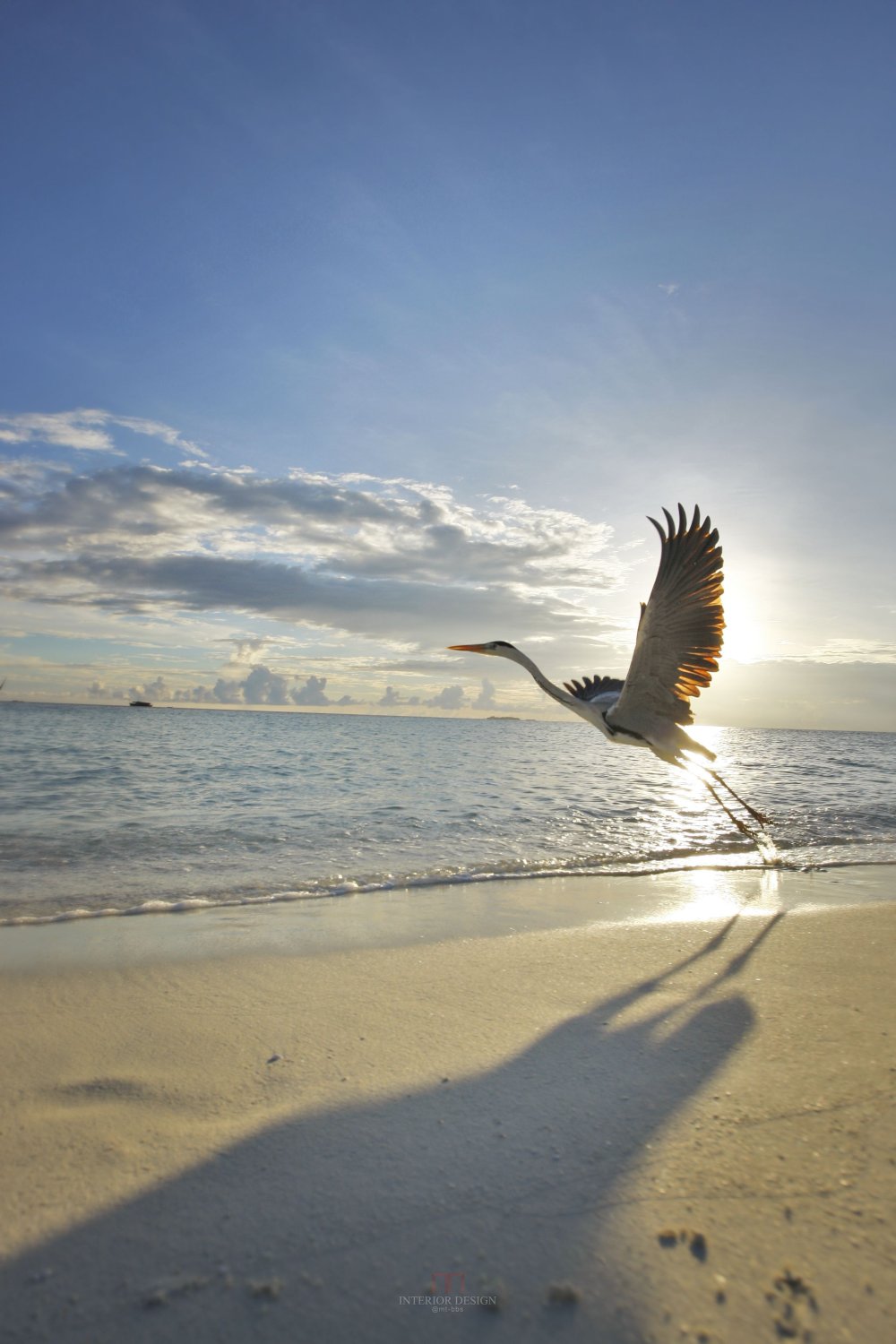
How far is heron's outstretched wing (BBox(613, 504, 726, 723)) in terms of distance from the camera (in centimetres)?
683

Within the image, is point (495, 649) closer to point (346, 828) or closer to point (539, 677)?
point (539, 677)

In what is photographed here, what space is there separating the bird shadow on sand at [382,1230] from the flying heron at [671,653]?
440 centimetres

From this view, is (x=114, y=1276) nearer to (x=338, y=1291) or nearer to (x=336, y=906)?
(x=338, y=1291)

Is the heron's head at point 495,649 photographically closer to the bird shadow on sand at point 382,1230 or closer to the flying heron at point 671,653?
the flying heron at point 671,653

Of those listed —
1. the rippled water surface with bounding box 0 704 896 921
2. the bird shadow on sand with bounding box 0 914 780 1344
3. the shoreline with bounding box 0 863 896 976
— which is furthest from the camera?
the rippled water surface with bounding box 0 704 896 921

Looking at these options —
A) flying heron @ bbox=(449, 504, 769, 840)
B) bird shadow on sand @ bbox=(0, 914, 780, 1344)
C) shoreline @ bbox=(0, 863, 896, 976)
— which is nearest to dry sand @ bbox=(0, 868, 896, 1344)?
bird shadow on sand @ bbox=(0, 914, 780, 1344)

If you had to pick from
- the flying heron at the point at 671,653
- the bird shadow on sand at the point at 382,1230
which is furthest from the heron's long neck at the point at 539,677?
the bird shadow on sand at the point at 382,1230

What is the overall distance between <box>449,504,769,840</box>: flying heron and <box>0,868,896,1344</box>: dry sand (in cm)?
289

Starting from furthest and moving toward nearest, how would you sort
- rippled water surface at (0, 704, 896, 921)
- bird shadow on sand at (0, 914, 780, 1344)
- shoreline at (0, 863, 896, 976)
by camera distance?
rippled water surface at (0, 704, 896, 921), shoreline at (0, 863, 896, 976), bird shadow on sand at (0, 914, 780, 1344)

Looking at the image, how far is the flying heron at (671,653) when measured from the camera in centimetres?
685

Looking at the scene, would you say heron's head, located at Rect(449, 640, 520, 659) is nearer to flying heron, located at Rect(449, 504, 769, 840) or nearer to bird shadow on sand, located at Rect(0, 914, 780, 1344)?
flying heron, located at Rect(449, 504, 769, 840)

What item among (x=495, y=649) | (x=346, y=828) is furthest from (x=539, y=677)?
(x=346, y=828)

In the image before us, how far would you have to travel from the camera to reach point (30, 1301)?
2006 mm

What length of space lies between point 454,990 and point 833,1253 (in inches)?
98.5
